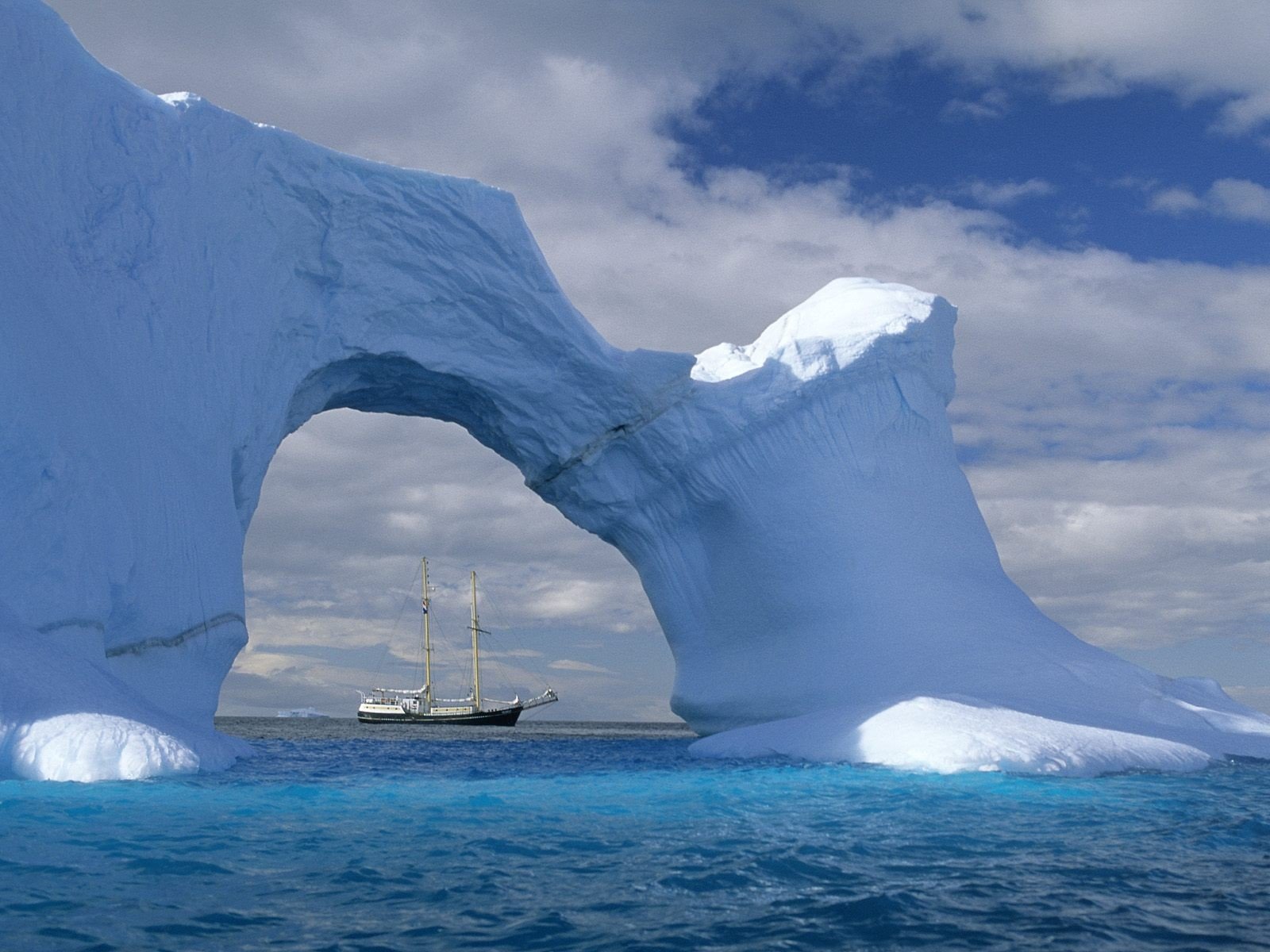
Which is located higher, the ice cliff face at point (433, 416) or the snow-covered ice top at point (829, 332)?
the snow-covered ice top at point (829, 332)

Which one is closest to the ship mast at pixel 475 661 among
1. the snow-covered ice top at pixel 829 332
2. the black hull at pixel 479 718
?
the black hull at pixel 479 718

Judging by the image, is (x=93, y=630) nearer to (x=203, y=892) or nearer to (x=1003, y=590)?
(x=203, y=892)

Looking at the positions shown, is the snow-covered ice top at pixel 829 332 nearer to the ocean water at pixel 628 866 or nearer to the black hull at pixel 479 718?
the ocean water at pixel 628 866

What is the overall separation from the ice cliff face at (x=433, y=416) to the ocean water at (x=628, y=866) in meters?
2.04

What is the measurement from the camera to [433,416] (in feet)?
61.3

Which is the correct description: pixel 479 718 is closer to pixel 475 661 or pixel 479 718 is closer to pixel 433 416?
pixel 475 661

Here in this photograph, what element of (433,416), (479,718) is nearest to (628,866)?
(433,416)

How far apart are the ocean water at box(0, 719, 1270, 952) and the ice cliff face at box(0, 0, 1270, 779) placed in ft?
6.71

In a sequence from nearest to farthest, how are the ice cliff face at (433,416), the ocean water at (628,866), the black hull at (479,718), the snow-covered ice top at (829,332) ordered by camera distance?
1. the ocean water at (628,866)
2. the ice cliff face at (433,416)
3. the snow-covered ice top at (829,332)
4. the black hull at (479,718)

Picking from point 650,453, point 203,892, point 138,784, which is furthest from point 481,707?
point 203,892

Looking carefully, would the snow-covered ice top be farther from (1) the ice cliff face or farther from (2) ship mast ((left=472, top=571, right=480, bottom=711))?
(2) ship mast ((left=472, top=571, right=480, bottom=711))

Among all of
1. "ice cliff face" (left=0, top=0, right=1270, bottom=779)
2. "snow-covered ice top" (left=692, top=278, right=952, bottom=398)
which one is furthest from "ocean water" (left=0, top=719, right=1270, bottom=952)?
"snow-covered ice top" (left=692, top=278, right=952, bottom=398)

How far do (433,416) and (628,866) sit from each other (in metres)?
13.5

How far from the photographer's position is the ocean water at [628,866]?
4.59 m
